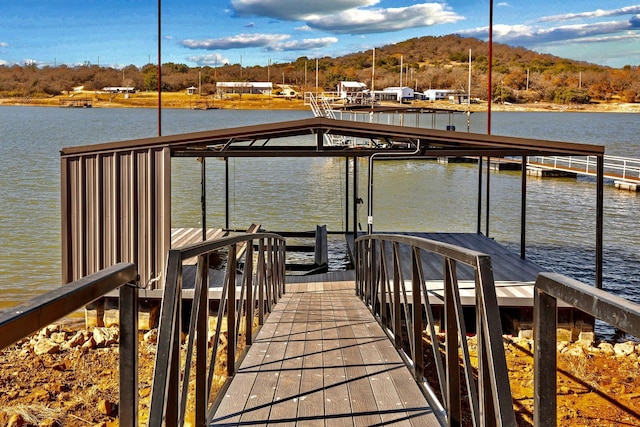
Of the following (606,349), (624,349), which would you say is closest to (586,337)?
(606,349)

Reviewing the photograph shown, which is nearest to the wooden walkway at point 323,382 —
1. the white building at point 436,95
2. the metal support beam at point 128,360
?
the metal support beam at point 128,360

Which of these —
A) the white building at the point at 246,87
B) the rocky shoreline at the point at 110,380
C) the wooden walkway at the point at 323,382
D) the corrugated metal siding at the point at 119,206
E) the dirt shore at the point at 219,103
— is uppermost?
the white building at the point at 246,87

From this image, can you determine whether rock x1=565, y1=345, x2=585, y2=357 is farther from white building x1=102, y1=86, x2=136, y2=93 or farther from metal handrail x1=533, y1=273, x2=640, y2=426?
white building x1=102, y1=86, x2=136, y2=93

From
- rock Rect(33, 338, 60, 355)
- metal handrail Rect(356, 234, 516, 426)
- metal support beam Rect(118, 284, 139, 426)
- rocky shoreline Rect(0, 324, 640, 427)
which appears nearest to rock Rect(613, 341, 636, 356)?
rocky shoreline Rect(0, 324, 640, 427)

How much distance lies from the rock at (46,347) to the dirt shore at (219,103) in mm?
85437

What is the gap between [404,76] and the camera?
382 ft

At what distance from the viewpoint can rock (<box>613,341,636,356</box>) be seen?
9.05 meters

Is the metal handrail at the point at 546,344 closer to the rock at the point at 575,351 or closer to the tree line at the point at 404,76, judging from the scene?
the rock at the point at 575,351

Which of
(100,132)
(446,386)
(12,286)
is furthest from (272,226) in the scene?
(100,132)

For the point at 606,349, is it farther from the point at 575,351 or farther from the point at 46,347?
the point at 46,347

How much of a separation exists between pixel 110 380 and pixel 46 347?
63.9 inches

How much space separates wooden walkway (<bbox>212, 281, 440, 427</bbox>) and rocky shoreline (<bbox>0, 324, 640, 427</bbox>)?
1.83m

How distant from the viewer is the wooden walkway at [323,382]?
3607 mm

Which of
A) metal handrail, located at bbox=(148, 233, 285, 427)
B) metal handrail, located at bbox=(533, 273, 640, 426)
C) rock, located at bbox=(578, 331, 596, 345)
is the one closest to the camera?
metal handrail, located at bbox=(533, 273, 640, 426)
